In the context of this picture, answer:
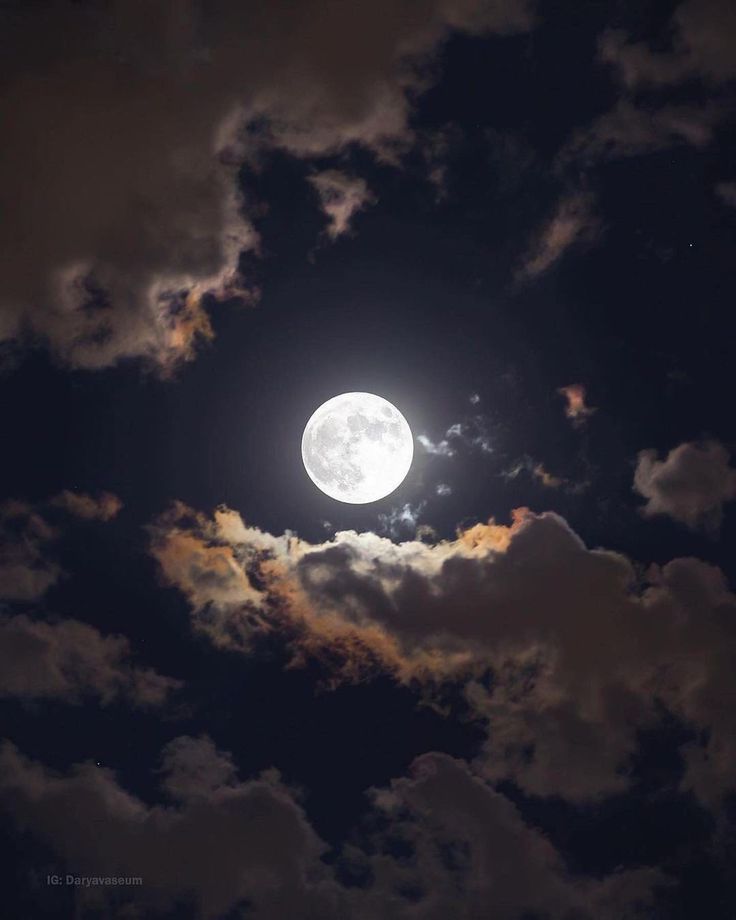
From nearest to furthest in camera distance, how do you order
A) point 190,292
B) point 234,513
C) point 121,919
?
1. point 190,292
2. point 234,513
3. point 121,919

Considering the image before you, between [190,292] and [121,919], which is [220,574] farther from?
[121,919]

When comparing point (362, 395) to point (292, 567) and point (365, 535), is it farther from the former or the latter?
point (292, 567)

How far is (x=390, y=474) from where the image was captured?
24.8m

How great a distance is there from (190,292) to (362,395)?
24.5 feet

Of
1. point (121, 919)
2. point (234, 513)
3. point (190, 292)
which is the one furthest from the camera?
point (121, 919)

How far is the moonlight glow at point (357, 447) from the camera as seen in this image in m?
24.8

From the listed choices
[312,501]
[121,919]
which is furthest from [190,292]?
[121,919]

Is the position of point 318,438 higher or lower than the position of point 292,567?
higher

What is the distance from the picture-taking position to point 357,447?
25.7 meters

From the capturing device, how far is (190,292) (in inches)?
931

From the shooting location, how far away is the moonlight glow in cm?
2480

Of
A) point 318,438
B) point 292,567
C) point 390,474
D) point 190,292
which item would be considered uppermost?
point 190,292

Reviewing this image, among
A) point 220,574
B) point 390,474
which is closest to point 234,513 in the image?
point 220,574

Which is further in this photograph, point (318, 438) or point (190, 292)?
point (318, 438)
